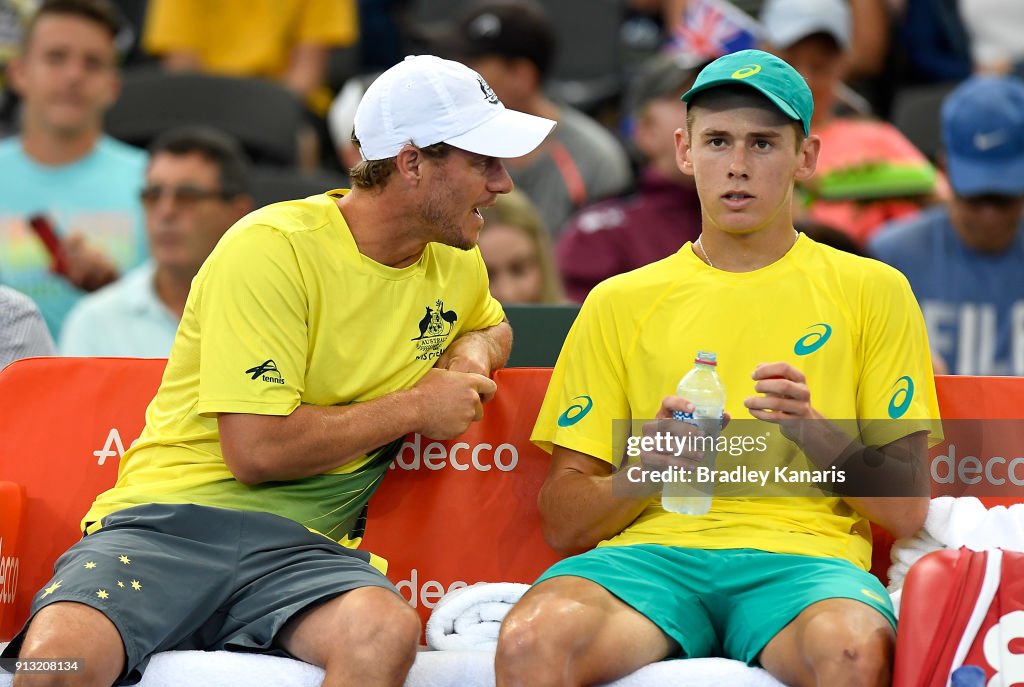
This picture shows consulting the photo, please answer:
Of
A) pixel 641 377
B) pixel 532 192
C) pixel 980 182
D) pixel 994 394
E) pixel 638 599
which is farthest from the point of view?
pixel 532 192

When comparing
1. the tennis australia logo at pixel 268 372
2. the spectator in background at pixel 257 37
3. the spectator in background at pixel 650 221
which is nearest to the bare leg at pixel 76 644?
the tennis australia logo at pixel 268 372

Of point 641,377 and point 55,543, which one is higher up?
point 641,377

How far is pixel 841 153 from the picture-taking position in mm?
6465

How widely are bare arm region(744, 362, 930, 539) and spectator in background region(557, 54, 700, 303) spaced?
225cm

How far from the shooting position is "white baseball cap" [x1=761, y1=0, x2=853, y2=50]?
21.5ft

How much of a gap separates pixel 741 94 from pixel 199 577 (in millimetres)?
1664

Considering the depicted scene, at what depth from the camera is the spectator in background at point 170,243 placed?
→ 18.4 feet

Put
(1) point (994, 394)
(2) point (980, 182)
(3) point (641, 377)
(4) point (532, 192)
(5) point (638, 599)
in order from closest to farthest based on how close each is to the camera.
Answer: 1. (5) point (638, 599)
2. (3) point (641, 377)
3. (1) point (994, 394)
4. (2) point (980, 182)
5. (4) point (532, 192)

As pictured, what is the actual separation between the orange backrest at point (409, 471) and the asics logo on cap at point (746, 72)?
Result: 3.12 ft

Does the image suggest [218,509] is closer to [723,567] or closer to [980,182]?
[723,567]

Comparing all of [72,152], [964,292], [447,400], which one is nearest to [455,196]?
[447,400]

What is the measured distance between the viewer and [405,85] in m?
3.80

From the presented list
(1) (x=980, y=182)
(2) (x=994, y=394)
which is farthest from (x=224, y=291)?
(1) (x=980, y=182)

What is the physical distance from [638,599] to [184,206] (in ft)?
9.31
